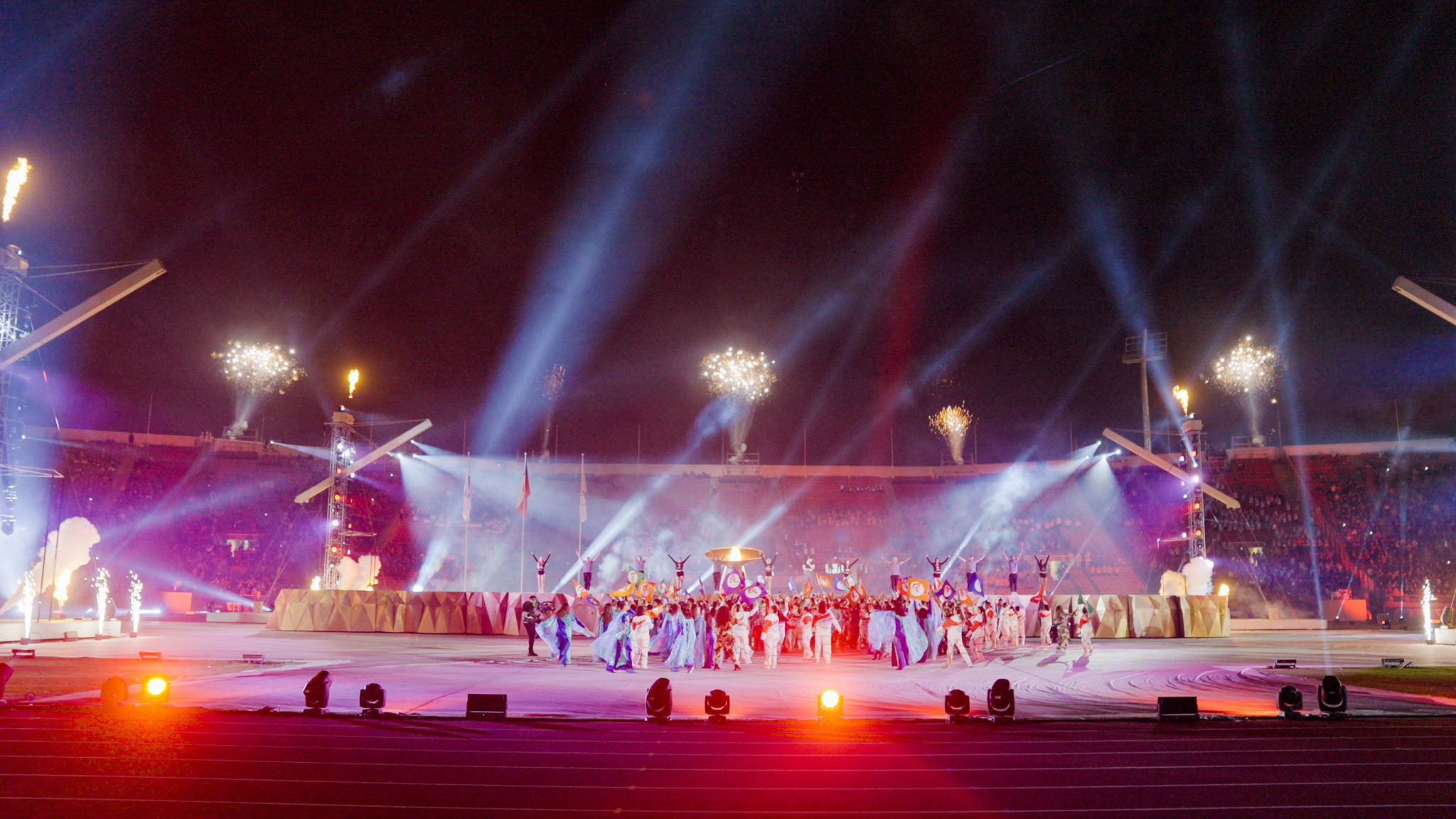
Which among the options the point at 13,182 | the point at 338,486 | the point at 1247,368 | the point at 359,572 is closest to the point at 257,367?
the point at 359,572

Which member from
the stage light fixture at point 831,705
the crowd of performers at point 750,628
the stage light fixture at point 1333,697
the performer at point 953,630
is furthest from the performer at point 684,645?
the stage light fixture at point 1333,697

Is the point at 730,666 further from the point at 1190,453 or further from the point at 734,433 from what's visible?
the point at 734,433

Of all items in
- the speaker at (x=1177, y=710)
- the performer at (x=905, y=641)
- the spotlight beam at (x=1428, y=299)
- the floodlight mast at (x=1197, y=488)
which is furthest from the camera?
the floodlight mast at (x=1197, y=488)

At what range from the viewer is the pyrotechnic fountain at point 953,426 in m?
60.4

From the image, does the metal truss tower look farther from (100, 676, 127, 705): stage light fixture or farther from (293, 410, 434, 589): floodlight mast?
(100, 676, 127, 705): stage light fixture

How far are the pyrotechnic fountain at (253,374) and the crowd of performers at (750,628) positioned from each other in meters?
33.7

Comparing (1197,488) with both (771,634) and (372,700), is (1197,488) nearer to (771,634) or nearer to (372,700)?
(771,634)

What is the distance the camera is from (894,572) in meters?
36.0

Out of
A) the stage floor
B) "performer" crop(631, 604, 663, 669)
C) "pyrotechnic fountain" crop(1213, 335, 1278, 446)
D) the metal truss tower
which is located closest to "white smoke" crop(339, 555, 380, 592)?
the metal truss tower

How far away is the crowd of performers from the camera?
19.0 metres

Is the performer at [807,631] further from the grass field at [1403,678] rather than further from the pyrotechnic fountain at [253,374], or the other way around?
the pyrotechnic fountain at [253,374]

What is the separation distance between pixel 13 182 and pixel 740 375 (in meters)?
41.1

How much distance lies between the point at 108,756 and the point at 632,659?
11.9m

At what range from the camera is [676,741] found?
970cm
